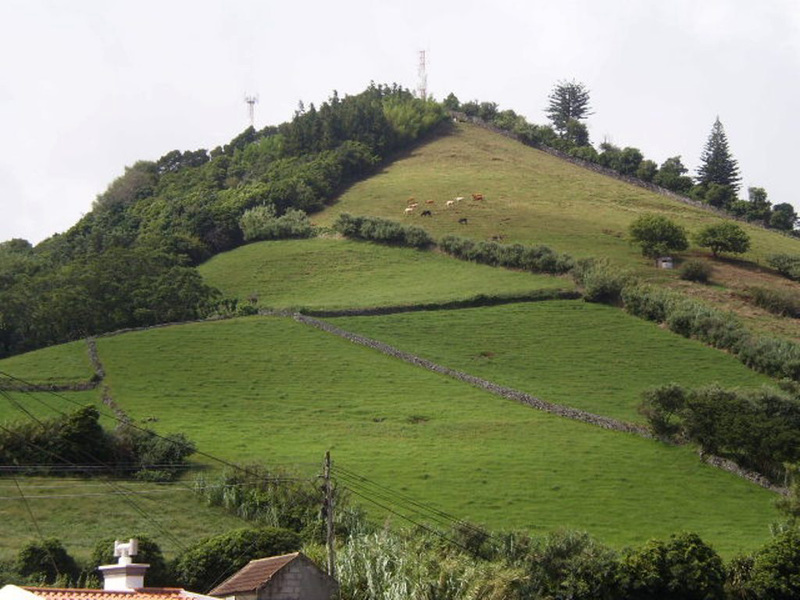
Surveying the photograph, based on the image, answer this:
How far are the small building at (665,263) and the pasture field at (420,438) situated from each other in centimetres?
3753

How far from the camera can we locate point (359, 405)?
282 feet

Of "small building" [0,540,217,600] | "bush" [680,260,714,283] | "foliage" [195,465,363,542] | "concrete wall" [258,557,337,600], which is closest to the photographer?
"small building" [0,540,217,600]

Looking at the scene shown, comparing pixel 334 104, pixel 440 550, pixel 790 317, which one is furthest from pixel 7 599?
pixel 334 104

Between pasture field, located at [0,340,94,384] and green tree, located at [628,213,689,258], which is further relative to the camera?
green tree, located at [628,213,689,258]

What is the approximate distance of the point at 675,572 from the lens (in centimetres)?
5709

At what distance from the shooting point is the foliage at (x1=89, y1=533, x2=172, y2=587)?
50.7 m

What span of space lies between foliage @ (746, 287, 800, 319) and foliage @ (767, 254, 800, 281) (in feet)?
36.2

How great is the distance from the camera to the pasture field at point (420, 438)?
225ft

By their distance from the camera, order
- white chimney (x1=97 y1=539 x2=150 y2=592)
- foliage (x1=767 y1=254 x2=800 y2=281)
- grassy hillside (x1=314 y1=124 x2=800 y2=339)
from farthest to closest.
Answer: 1. foliage (x1=767 y1=254 x2=800 y2=281)
2. grassy hillside (x1=314 y1=124 x2=800 y2=339)
3. white chimney (x1=97 y1=539 x2=150 y2=592)

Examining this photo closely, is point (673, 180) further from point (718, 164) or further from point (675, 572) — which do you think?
point (675, 572)

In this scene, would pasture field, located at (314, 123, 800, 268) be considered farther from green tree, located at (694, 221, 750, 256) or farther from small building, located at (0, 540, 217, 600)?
small building, located at (0, 540, 217, 600)

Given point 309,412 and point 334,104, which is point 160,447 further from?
point 334,104

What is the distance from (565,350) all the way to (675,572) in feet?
Result: 143

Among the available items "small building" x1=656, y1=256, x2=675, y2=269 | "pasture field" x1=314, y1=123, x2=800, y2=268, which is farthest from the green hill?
"small building" x1=656, y1=256, x2=675, y2=269
